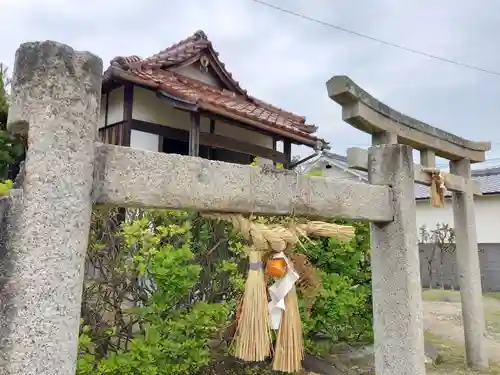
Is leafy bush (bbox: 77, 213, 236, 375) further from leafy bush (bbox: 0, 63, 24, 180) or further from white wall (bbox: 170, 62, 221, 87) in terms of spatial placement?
white wall (bbox: 170, 62, 221, 87)

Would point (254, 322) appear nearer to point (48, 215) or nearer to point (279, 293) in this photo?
point (279, 293)

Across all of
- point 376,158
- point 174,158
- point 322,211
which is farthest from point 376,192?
point 174,158

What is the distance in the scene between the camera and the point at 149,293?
3.87 meters

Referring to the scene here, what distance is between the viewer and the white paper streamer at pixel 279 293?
2.31 meters

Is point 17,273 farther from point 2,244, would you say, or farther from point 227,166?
point 227,166

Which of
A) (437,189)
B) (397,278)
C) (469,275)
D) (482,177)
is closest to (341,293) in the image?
(437,189)

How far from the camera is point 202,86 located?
823 cm

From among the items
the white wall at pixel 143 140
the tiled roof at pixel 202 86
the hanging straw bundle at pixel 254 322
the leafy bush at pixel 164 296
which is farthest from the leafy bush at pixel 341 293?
the white wall at pixel 143 140

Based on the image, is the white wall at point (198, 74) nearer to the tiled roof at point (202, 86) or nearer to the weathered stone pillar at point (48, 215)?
the tiled roof at point (202, 86)

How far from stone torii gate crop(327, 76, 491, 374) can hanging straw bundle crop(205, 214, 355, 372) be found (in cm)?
65

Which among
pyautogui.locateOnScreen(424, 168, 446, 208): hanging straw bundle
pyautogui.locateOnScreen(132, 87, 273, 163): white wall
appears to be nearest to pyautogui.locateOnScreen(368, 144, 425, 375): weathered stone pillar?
pyautogui.locateOnScreen(424, 168, 446, 208): hanging straw bundle

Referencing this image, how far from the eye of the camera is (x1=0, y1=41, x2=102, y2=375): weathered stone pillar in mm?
1533

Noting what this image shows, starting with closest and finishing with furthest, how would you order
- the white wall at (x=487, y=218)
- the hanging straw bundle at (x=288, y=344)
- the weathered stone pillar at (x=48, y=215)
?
the weathered stone pillar at (x=48, y=215) → the hanging straw bundle at (x=288, y=344) → the white wall at (x=487, y=218)

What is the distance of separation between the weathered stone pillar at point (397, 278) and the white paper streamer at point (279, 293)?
0.79 meters
